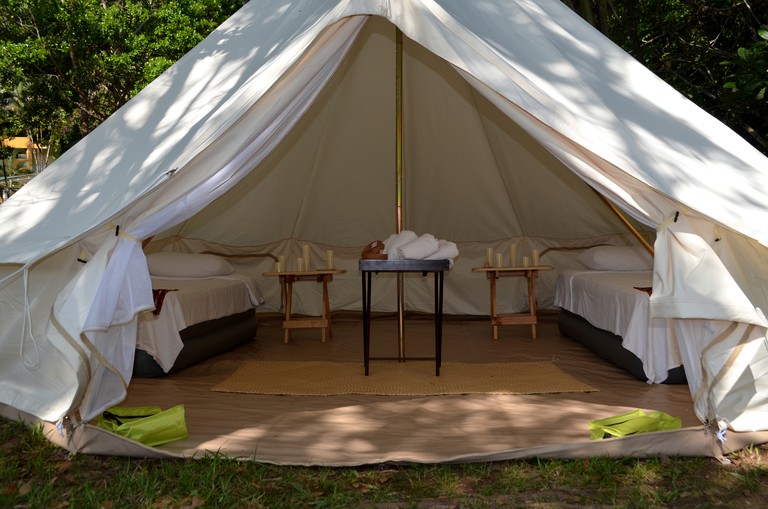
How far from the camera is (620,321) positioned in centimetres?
408

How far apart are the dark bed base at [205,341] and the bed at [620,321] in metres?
2.31

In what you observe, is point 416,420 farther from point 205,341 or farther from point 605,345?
point 205,341

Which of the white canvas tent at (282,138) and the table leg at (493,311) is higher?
the white canvas tent at (282,138)

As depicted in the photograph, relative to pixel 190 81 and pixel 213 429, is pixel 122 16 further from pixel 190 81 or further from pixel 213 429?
pixel 213 429

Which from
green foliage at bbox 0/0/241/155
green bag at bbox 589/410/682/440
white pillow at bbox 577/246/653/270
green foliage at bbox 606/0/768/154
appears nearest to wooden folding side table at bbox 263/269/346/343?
white pillow at bbox 577/246/653/270

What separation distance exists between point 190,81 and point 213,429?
5.77 ft

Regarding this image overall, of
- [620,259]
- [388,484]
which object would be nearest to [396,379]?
[388,484]

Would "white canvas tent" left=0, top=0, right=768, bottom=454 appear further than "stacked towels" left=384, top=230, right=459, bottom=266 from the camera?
No

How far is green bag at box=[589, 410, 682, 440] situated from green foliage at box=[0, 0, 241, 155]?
952 cm

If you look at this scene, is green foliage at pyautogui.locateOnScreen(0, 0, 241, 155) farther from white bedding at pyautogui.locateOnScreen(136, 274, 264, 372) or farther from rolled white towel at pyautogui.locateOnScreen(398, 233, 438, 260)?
rolled white towel at pyautogui.locateOnScreen(398, 233, 438, 260)

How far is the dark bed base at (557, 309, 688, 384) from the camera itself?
12.2 ft

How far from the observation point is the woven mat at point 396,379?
12.1 feet

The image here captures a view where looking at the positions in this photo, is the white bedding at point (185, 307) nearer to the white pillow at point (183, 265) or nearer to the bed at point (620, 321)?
the white pillow at point (183, 265)

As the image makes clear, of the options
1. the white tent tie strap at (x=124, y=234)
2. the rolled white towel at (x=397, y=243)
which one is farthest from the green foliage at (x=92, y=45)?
the white tent tie strap at (x=124, y=234)
